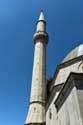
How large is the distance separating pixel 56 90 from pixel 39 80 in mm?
2721

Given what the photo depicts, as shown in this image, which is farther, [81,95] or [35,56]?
[35,56]

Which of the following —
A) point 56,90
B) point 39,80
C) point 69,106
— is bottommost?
point 69,106

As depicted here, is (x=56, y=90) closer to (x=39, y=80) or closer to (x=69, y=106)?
(x=39, y=80)

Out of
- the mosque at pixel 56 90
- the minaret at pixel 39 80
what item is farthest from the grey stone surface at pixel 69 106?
the minaret at pixel 39 80

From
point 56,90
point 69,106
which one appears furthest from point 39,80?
point 69,106

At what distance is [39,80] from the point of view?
47.7 ft

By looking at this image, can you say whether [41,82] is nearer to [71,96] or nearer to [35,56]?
[35,56]

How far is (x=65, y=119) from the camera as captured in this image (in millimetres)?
6910

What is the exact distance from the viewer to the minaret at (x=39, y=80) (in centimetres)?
1249

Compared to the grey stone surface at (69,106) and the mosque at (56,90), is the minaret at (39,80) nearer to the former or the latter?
the mosque at (56,90)

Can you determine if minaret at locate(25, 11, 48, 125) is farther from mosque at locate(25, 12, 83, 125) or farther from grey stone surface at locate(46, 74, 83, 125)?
grey stone surface at locate(46, 74, 83, 125)

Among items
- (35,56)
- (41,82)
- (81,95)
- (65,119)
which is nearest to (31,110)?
(41,82)

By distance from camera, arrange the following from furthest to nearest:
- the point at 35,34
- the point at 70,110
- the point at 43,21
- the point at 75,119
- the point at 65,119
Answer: the point at 43,21 < the point at 35,34 < the point at 65,119 < the point at 70,110 < the point at 75,119

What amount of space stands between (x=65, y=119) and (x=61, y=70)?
6.20 meters
